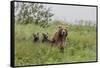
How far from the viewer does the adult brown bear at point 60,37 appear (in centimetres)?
218

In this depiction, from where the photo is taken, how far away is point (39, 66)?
213 cm

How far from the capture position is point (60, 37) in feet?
7.23

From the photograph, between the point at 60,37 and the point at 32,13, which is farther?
the point at 60,37

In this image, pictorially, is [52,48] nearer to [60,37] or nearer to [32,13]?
[60,37]

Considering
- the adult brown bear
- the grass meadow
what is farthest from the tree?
the adult brown bear

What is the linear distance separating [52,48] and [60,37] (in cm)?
14

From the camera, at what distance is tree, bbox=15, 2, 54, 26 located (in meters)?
2.04

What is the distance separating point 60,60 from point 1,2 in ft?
2.59

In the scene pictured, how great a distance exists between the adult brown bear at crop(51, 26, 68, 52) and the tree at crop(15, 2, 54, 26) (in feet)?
0.49

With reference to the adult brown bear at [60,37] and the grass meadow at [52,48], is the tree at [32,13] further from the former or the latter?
the adult brown bear at [60,37]

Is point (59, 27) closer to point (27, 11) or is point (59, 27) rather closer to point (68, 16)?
point (68, 16)

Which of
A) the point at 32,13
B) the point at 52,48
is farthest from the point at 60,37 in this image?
the point at 32,13

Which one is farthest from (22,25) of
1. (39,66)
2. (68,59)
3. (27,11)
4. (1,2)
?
(68,59)

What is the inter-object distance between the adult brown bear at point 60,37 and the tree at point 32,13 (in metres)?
0.15
